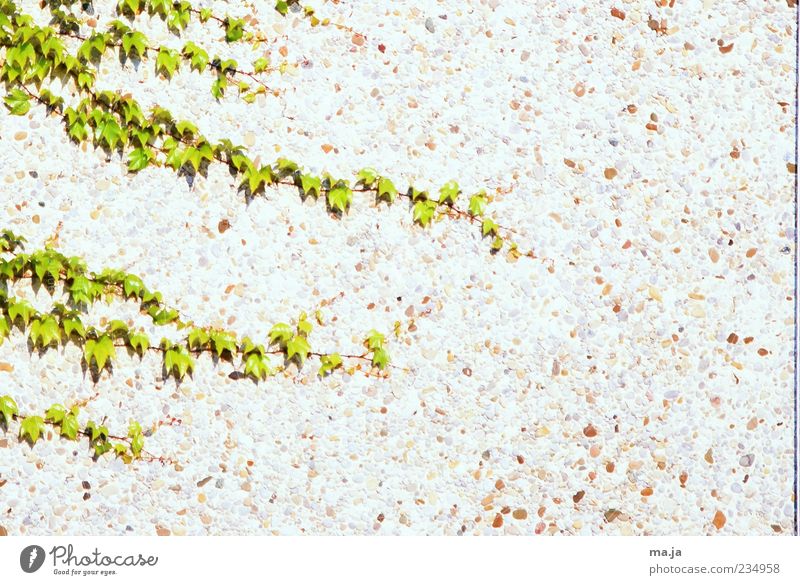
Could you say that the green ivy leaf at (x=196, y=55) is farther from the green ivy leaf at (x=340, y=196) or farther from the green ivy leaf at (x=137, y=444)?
the green ivy leaf at (x=137, y=444)

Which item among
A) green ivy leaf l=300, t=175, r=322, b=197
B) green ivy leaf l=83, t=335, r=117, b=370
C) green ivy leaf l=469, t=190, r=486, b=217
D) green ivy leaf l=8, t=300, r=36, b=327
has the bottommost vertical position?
green ivy leaf l=83, t=335, r=117, b=370

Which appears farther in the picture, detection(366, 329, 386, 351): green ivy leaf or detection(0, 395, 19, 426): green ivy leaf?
detection(366, 329, 386, 351): green ivy leaf

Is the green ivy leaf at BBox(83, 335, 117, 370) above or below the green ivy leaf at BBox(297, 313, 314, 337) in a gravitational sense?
below

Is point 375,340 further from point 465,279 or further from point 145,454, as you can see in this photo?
point 145,454

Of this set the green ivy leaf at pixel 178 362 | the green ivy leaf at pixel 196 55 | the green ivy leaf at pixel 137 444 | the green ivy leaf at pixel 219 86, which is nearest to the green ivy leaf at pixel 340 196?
the green ivy leaf at pixel 219 86

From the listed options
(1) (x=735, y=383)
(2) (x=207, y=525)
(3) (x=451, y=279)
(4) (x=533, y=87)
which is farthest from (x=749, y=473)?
(2) (x=207, y=525)

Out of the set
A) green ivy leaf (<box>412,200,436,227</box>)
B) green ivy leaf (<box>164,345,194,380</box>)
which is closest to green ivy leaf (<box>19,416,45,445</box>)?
green ivy leaf (<box>164,345,194,380</box>)

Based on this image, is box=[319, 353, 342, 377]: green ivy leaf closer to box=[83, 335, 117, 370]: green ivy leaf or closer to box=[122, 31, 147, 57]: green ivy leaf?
box=[83, 335, 117, 370]: green ivy leaf
